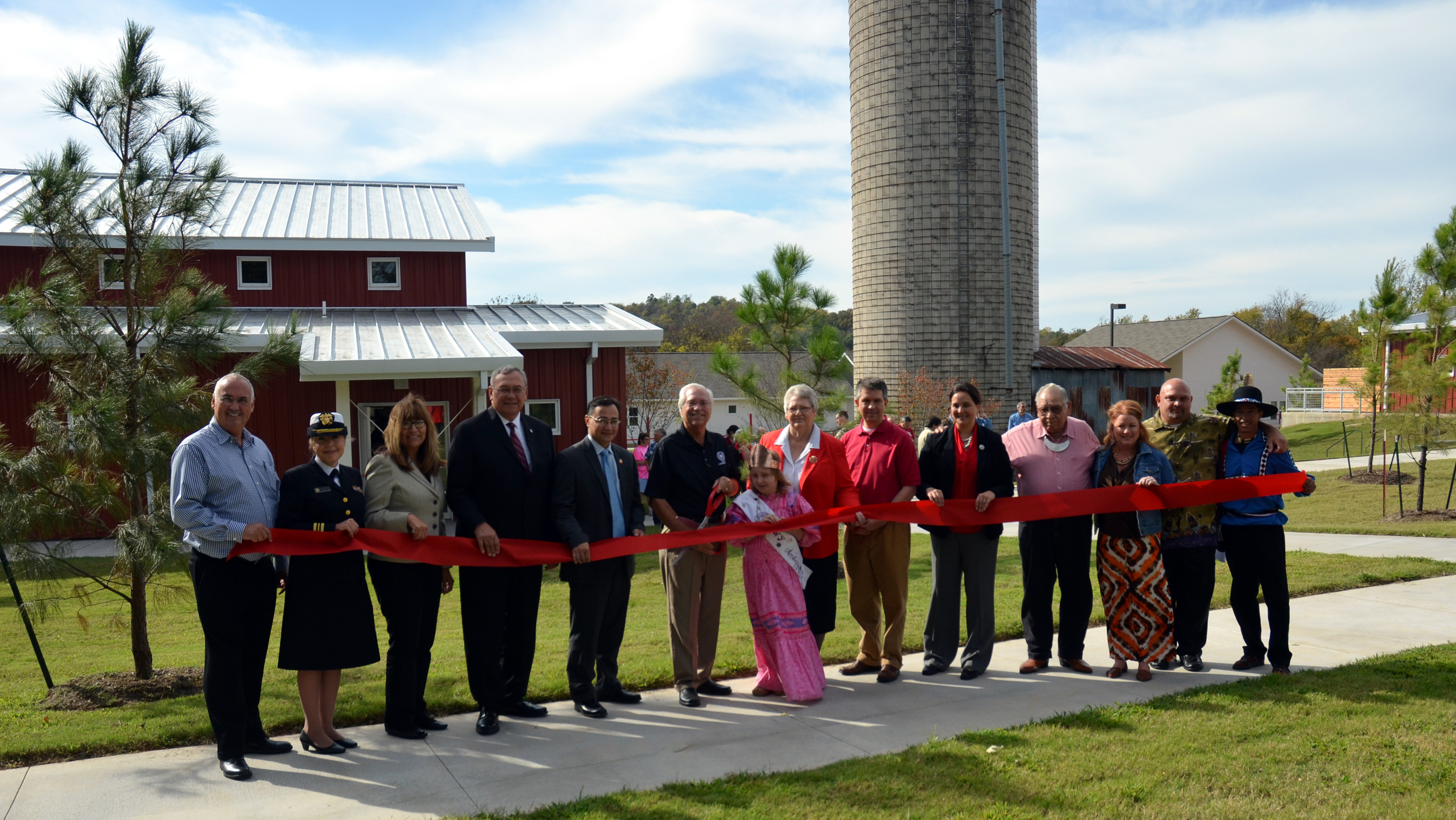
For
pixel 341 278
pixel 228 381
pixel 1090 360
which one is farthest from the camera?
pixel 1090 360

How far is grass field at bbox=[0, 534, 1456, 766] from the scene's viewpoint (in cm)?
538

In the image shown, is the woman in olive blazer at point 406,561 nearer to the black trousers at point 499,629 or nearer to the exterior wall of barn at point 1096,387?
Result: the black trousers at point 499,629

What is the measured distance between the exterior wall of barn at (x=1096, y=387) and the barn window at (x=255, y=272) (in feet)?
57.0

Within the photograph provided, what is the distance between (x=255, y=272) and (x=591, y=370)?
7.26m

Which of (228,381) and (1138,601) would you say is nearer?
(228,381)

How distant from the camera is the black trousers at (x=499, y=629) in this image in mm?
5461

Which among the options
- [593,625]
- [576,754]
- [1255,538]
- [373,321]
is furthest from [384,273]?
[1255,538]

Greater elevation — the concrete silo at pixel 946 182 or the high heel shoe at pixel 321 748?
the concrete silo at pixel 946 182

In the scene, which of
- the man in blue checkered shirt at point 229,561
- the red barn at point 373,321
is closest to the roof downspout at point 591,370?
the red barn at point 373,321

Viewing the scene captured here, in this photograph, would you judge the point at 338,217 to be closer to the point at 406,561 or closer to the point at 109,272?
the point at 109,272

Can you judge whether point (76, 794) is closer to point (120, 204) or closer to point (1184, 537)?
point (120, 204)

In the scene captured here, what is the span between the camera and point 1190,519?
253 inches

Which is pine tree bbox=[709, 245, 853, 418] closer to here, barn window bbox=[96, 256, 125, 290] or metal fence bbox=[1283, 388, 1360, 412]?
barn window bbox=[96, 256, 125, 290]

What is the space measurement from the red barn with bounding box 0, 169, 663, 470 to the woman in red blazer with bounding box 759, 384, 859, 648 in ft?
32.0
